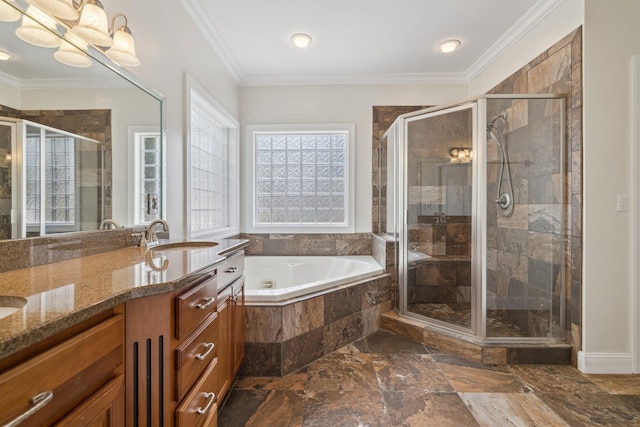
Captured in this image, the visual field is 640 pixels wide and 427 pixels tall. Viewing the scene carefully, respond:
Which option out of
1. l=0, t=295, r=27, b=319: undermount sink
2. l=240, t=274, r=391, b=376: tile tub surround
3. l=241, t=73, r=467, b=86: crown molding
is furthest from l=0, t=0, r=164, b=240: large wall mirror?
l=241, t=73, r=467, b=86: crown molding

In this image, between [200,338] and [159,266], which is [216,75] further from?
[200,338]

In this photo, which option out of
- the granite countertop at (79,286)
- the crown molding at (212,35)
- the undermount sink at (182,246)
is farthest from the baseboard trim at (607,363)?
the crown molding at (212,35)

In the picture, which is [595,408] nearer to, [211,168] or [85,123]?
[85,123]

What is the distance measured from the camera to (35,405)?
510mm

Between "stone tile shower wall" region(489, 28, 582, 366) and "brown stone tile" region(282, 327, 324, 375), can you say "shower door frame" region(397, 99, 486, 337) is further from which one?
"brown stone tile" region(282, 327, 324, 375)

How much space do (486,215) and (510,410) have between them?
1.23 meters

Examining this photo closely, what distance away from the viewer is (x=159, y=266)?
104 cm

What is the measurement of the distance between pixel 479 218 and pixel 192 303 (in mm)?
2038

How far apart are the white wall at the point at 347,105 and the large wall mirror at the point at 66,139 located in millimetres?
1752

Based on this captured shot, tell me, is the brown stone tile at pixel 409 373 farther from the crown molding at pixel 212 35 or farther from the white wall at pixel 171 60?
the crown molding at pixel 212 35

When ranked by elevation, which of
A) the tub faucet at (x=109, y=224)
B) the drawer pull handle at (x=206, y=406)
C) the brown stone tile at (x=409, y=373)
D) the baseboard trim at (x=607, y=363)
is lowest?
the brown stone tile at (x=409, y=373)

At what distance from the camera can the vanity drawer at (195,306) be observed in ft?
2.97

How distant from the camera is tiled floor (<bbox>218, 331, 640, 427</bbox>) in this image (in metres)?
1.47

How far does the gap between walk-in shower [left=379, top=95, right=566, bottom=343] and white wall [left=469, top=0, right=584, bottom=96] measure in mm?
469
